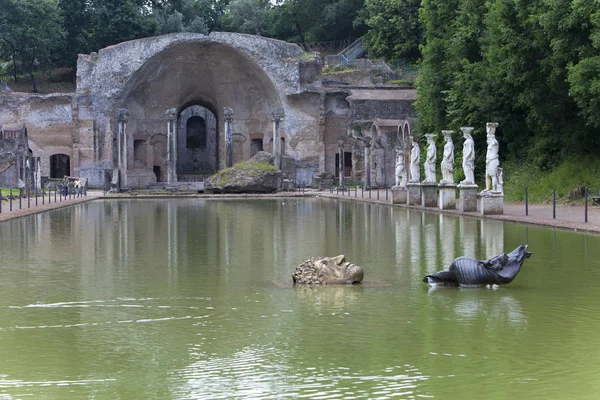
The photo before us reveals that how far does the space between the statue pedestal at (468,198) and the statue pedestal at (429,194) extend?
3.92m

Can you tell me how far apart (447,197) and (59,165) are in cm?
4208

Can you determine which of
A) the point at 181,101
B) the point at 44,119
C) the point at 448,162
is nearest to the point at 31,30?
the point at 44,119

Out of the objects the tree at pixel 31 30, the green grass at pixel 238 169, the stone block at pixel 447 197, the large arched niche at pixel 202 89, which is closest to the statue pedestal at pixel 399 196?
the stone block at pixel 447 197

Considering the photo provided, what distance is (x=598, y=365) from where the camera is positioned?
8.09 meters

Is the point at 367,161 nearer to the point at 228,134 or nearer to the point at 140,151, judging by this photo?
the point at 228,134

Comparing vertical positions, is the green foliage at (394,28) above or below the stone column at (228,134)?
above

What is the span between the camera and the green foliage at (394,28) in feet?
231

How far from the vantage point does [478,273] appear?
499 inches

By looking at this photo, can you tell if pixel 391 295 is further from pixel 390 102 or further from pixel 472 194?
pixel 390 102

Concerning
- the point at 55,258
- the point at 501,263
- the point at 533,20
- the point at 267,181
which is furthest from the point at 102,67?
the point at 501,263

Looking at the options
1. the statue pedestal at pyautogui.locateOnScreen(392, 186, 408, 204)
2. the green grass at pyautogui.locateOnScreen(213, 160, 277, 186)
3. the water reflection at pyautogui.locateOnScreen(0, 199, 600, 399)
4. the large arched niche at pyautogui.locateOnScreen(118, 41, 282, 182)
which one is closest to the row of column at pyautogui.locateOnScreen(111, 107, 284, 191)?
the large arched niche at pyautogui.locateOnScreen(118, 41, 282, 182)

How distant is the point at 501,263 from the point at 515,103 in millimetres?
26015

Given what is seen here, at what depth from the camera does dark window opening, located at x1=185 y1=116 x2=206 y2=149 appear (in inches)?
3118

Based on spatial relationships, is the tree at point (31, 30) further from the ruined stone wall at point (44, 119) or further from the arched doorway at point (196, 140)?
the arched doorway at point (196, 140)
